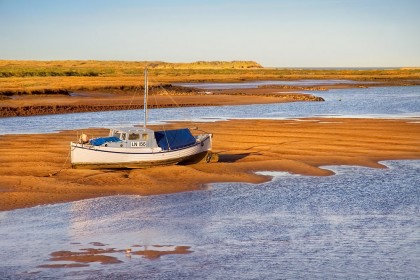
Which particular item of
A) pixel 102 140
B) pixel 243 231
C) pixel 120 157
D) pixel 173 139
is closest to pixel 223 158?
pixel 173 139

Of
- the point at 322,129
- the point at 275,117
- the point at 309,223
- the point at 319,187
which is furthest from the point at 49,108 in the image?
the point at 309,223

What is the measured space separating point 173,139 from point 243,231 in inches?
420

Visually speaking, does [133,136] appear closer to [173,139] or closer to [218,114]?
[173,139]

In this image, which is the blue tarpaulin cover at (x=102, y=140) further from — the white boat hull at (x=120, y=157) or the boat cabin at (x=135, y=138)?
the white boat hull at (x=120, y=157)

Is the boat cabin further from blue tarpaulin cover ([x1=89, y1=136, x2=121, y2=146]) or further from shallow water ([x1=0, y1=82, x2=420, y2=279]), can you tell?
shallow water ([x1=0, y1=82, x2=420, y2=279])

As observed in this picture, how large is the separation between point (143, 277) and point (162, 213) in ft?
22.0

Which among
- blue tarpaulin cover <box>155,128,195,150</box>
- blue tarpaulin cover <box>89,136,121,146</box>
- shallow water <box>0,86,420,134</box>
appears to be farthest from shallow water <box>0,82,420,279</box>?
shallow water <box>0,86,420,134</box>

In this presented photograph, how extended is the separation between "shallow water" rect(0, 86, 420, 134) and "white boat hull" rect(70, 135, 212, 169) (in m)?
16.3

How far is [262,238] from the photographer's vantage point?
1950 centimetres

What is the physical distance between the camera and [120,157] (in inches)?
1137

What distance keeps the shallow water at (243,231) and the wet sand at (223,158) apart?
A: 1569 mm

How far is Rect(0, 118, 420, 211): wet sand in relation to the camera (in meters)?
26.2

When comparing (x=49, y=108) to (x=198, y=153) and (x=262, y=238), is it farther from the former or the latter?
(x=262, y=238)

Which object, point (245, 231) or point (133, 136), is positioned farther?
point (133, 136)
